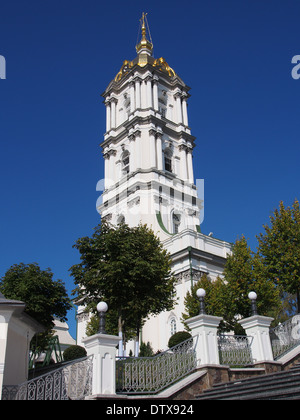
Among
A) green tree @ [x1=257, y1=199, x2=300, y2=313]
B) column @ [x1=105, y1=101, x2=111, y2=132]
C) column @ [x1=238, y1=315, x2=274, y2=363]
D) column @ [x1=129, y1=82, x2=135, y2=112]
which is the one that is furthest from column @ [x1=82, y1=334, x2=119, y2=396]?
column @ [x1=105, y1=101, x2=111, y2=132]

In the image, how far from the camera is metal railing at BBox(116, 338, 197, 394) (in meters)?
12.5

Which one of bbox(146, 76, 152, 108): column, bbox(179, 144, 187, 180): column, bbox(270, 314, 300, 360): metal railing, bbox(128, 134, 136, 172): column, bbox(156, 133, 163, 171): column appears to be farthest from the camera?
bbox(146, 76, 152, 108): column

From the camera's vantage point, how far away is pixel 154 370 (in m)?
13.2

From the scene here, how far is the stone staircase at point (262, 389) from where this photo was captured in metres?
10.5

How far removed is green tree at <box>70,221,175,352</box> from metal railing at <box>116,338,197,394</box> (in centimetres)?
902

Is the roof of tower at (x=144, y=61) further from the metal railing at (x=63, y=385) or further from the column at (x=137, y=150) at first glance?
the metal railing at (x=63, y=385)

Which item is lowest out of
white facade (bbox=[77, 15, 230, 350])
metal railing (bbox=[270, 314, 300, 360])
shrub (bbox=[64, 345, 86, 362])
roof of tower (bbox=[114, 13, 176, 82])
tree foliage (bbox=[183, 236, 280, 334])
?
metal railing (bbox=[270, 314, 300, 360])

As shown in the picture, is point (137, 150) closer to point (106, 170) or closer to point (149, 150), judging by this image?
point (149, 150)

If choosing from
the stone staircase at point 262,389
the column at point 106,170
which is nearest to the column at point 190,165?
the column at point 106,170

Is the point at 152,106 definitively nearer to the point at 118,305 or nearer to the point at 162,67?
the point at 162,67

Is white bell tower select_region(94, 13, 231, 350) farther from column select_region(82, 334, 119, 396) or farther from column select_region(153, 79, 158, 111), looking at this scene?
column select_region(82, 334, 119, 396)

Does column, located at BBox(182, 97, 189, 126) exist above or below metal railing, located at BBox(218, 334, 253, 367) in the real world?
above

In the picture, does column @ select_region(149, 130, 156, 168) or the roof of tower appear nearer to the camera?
column @ select_region(149, 130, 156, 168)

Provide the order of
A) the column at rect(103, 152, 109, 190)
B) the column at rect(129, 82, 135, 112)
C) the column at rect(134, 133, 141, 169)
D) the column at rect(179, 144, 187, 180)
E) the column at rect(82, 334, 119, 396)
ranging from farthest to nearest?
the column at rect(129, 82, 135, 112) < the column at rect(103, 152, 109, 190) < the column at rect(179, 144, 187, 180) < the column at rect(134, 133, 141, 169) < the column at rect(82, 334, 119, 396)
